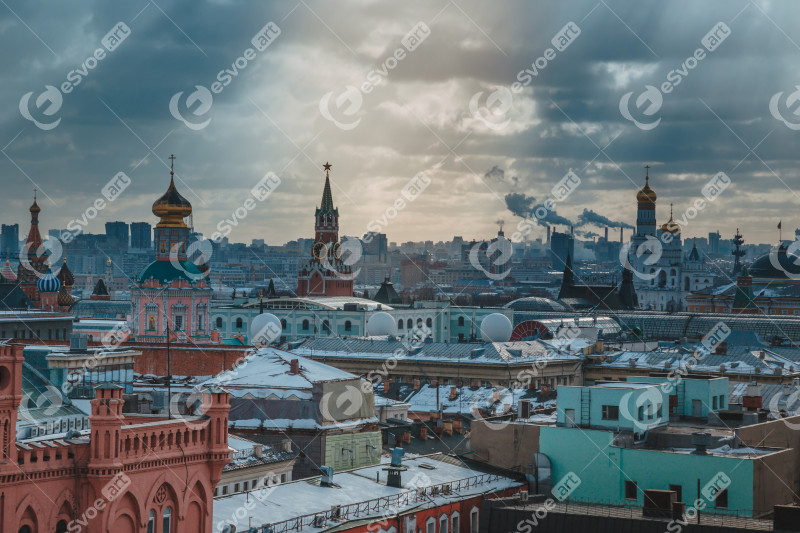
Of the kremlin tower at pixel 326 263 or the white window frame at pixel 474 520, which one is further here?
the kremlin tower at pixel 326 263

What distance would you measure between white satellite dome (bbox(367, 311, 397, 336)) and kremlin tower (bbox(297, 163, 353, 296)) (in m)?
25.0

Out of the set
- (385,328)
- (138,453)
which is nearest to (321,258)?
(385,328)

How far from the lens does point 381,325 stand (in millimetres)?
92938

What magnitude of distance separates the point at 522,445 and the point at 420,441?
6.09 m

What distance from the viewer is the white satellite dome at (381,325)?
9262 centimetres

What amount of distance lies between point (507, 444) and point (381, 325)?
58013 millimetres

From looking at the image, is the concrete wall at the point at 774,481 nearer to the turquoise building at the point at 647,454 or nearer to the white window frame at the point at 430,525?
the turquoise building at the point at 647,454

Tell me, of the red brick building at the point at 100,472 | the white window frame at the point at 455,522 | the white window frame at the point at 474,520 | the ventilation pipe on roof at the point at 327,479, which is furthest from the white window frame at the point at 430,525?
the red brick building at the point at 100,472

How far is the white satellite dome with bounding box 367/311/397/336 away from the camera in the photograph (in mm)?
92625

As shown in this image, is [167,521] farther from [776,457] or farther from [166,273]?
[166,273]

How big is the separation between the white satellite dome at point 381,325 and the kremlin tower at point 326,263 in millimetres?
25035

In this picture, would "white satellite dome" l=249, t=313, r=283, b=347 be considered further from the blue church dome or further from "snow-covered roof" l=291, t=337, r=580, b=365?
the blue church dome

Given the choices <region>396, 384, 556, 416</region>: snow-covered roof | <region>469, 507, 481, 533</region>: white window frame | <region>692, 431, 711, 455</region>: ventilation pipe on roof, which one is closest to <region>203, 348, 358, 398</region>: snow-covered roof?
<region>396, 384, 556, 416</region>: snow-covered roof

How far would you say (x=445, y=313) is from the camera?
111812mm
